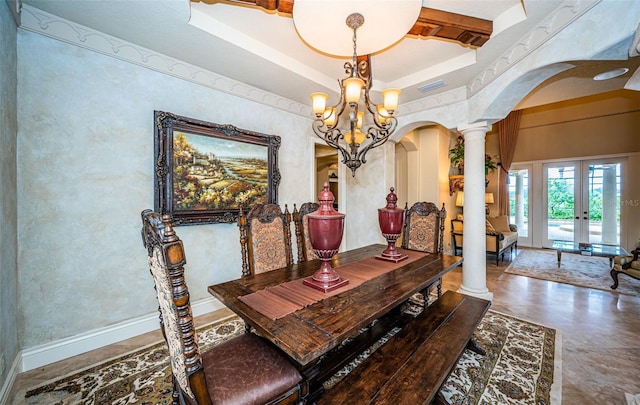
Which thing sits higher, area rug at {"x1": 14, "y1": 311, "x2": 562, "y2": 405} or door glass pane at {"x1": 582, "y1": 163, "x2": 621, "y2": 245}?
door glass pane at {"x1": 582, "y1": 163, "x2": 621, "y2": 245}

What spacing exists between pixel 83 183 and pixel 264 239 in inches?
63.9

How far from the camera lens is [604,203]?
5668mm

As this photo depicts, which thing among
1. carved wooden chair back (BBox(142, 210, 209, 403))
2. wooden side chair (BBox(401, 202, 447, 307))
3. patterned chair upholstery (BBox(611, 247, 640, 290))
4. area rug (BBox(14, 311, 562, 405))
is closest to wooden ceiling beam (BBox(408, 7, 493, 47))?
wooden side chair (BBox(401, 202, 447, 307))

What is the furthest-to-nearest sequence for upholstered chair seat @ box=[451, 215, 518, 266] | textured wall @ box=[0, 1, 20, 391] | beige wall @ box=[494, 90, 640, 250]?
1. beige wall @ box=[494, 90, 640, 250]
2. upholstered chair seat @ box=[451, 215, 518, 266]
3. textured wall @ box=[0, 1, 20, 391]

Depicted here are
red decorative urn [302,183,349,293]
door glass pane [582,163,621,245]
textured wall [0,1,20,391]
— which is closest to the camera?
red decorative urn [302,183,349,293]

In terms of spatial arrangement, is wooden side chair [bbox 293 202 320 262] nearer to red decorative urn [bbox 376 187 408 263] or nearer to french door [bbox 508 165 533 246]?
red decorative urn [bbox 376 187 408 263]

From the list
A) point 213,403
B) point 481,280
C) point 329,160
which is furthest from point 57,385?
point 329,160

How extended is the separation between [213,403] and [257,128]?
9.53 ft

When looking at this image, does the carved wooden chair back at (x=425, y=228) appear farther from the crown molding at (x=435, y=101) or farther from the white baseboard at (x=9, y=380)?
the white baseboard at (x=9, y=380)

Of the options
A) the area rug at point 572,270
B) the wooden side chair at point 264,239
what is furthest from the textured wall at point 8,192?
the area rug at point 572,270

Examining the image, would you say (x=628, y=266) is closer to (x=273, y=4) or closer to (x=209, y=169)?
(x=273, y=4)

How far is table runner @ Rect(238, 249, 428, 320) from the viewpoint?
1.30 m

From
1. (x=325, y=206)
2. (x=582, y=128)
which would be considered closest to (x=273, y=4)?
(x=325, y=206)

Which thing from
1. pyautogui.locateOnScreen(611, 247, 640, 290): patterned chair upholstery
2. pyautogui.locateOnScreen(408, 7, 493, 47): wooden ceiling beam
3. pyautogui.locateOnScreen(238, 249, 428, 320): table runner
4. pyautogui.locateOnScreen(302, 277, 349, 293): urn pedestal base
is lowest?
pyautogui.locateOnScreen(611, 247, 640, 290): patterned chair upholstery
